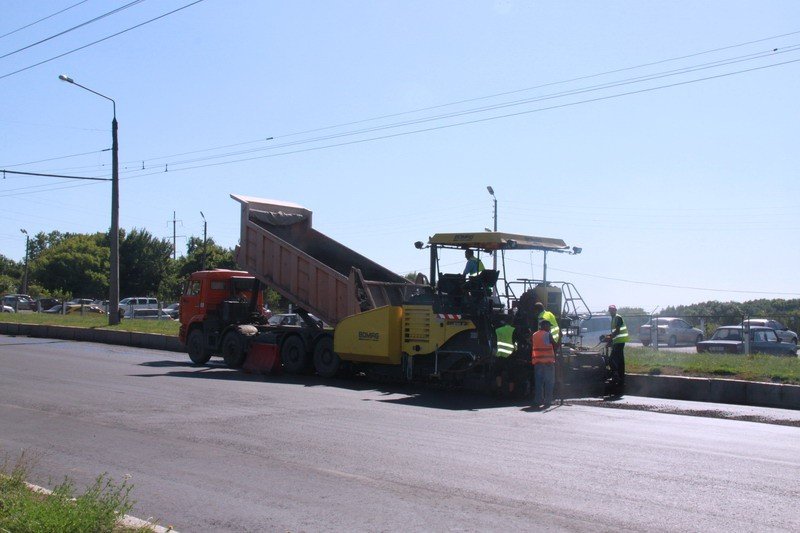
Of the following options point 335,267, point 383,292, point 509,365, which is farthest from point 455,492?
point 335,267

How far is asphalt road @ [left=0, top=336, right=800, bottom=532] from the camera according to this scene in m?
6.65

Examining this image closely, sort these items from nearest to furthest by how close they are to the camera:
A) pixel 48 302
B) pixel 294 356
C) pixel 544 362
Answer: pixel 544 362
pixel 294 356
pixel 48 302

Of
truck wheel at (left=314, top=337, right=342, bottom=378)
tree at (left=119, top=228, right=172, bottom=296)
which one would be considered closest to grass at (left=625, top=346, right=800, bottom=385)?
truck wheel at (left=314, top=337, right=342, bottom=378)

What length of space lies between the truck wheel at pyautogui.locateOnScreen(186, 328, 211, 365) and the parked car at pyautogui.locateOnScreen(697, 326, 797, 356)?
14.4 meters

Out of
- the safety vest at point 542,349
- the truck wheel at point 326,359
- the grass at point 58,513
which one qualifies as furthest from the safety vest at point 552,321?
the grass at point 58,513

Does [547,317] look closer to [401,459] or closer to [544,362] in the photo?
[544,362]

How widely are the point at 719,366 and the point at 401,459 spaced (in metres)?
10.6

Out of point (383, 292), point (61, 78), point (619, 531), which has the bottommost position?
point (619, 531)

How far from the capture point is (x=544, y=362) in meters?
13.7

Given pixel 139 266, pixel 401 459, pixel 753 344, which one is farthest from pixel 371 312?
pixel 139 266

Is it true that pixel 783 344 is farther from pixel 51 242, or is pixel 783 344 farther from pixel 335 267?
pixel 51 242

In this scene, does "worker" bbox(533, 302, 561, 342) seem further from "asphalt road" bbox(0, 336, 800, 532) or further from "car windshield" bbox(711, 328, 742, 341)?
"car windshield" bbox(711, 328, 742, 341)

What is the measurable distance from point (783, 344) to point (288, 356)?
14.8 meters

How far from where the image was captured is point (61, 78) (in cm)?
2900
